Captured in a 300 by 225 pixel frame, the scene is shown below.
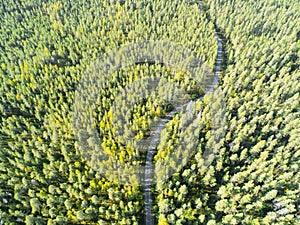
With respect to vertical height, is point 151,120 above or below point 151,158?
above

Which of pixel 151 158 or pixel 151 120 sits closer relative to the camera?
pixel 151 158

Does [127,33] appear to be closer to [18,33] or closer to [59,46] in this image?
[59,46]

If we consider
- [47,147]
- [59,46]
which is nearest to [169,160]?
[47,147]

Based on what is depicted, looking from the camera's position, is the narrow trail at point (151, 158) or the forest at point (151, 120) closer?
the forest at point (151, 120)

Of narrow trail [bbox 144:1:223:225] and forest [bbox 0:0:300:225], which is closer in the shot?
forest [bbox 0:0:300:225]

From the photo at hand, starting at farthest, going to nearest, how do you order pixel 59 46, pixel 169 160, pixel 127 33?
pixel 127 33 < pixel 59 46 < pixel 169 160

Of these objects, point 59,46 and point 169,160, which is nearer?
point 169,160

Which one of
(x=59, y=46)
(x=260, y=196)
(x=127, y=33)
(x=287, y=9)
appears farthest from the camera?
(x=287, y=9)

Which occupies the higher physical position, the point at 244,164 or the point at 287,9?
the point at 287,9
